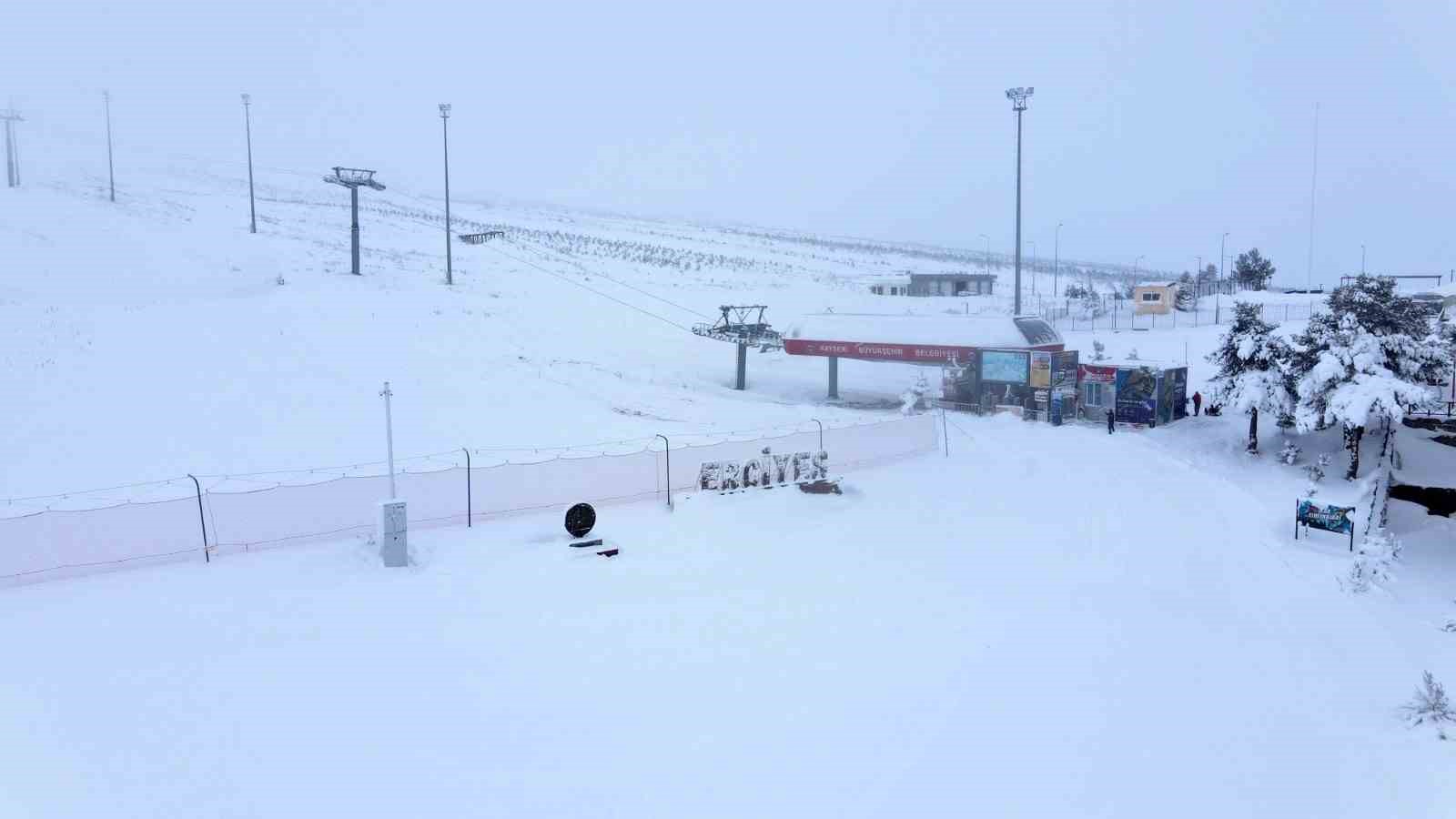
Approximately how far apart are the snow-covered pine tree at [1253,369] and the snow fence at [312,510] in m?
14.5

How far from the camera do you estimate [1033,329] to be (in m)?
35.6

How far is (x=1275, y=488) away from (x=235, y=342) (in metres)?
31.0

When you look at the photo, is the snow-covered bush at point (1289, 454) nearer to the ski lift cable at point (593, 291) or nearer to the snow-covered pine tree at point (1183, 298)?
the ski lift cable at point (593, 291)

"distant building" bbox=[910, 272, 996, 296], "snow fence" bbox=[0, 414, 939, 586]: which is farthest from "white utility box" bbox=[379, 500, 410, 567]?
"distant building" bbox=[910, 272, 996, 296]

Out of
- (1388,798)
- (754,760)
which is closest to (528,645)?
(754,760)

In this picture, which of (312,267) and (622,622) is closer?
(622,622)

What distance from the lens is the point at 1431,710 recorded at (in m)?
12.8

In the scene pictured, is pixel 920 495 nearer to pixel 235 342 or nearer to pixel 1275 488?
pixel 1275 488

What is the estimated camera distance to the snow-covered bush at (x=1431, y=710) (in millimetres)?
12516

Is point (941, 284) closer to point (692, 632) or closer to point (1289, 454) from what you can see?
point (1289, 454)

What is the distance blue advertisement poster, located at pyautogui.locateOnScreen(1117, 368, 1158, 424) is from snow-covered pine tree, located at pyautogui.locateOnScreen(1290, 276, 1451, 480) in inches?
197

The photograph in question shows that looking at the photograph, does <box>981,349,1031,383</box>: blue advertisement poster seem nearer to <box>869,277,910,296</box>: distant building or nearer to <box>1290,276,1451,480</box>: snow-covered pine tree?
<box>1290,276,1451,480</box>: snow-covered pine tree

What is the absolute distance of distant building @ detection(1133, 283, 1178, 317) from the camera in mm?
60875

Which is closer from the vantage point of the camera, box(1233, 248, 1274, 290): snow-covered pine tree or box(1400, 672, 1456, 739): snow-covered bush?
box(1400, 672, 1456, 739): snow-covered bush
